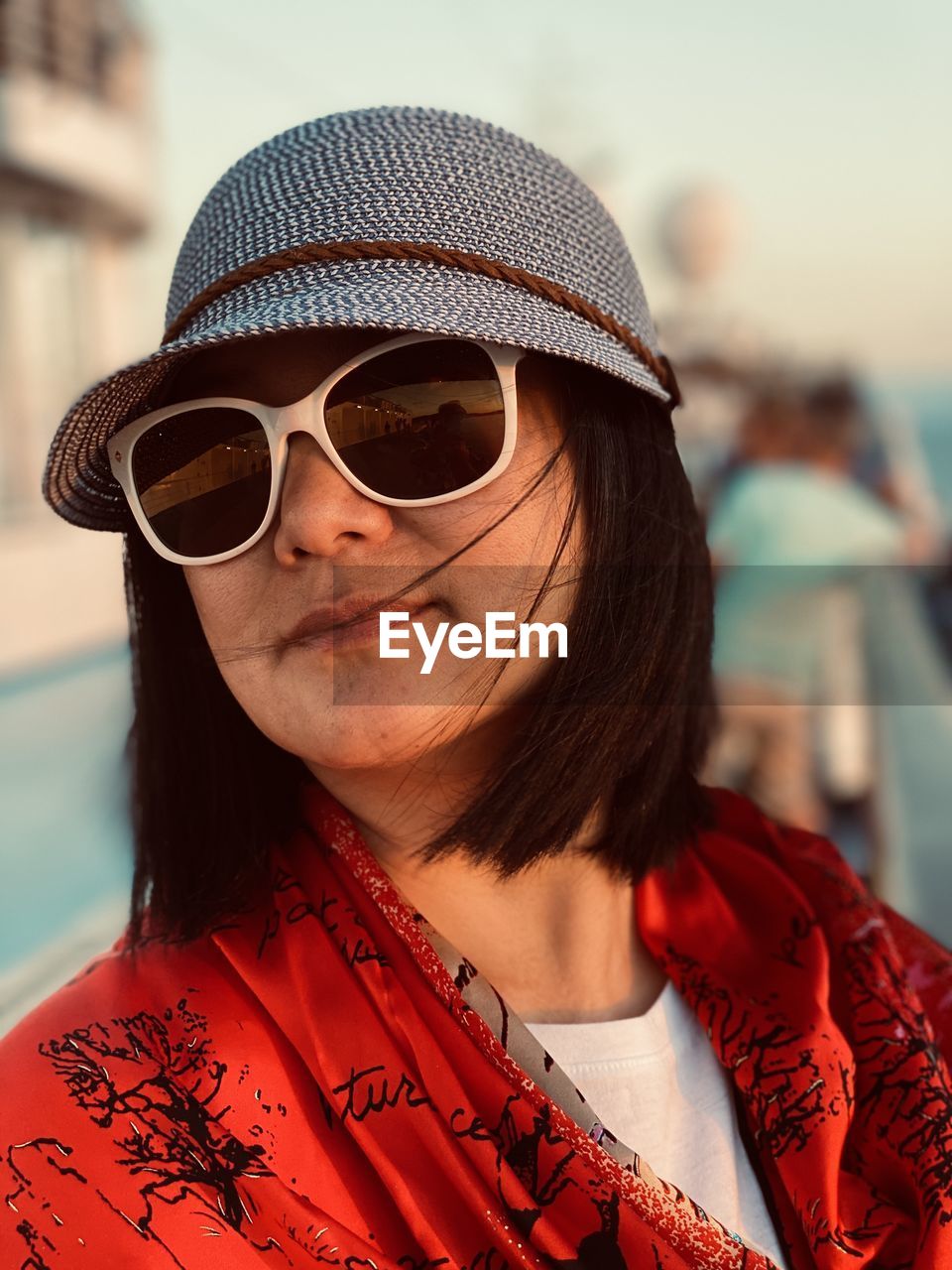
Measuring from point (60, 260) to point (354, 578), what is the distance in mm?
9962

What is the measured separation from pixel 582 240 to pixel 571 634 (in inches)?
13.7

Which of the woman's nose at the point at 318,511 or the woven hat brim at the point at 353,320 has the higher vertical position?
the woven hat brim at the point at 353,320

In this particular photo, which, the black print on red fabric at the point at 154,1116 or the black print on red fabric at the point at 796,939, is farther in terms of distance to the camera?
the black print on red fabric at the point at 796,939

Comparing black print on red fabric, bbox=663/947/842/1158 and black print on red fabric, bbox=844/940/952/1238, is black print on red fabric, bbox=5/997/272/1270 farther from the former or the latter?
black print on red fabric, bbox=844/940/952/1238

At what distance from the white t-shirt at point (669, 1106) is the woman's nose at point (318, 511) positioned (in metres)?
0.48

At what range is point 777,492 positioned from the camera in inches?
150

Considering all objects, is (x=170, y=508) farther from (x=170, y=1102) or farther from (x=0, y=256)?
(x=0, y=256)

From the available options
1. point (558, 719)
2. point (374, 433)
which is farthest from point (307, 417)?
point (558, 719)

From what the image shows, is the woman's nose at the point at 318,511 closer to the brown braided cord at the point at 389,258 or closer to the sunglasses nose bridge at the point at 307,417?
the sunglasses nose bridge at the point at 307,417

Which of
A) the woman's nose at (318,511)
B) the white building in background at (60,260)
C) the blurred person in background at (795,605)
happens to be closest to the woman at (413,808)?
the woman's nose at (318,511)

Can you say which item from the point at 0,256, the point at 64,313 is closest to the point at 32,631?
the point at 0,256

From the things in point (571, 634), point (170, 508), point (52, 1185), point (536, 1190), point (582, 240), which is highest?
point (582, 240)

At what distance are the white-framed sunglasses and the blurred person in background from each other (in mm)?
2648

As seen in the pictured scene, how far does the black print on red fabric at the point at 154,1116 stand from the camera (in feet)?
2.53
